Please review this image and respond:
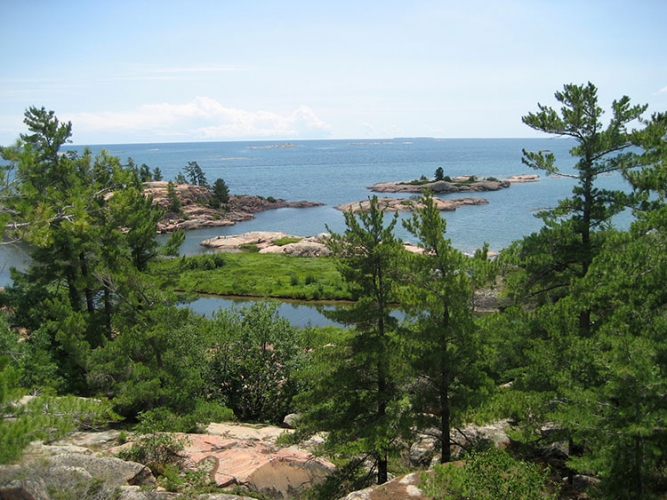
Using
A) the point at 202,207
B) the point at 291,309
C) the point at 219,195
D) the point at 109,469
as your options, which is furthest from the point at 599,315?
the point at 219,195

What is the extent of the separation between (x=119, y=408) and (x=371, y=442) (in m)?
10.6

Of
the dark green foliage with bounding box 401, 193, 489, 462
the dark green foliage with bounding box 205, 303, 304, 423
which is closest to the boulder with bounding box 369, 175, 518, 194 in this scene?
the dark green foliage with bounding box 205, 303, 304, 423

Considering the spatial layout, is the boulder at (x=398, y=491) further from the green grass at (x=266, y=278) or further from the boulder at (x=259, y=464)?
the green grass at (x=266, y=278)

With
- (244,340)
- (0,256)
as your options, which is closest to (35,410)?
(244,340)

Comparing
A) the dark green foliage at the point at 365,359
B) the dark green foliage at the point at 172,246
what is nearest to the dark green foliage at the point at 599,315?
the dark green foliage at the point at 365,359

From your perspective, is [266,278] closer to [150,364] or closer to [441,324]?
[150,364]

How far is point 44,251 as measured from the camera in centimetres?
2058

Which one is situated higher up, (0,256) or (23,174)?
(23,174)

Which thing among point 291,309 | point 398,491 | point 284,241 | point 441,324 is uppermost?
point 441,324

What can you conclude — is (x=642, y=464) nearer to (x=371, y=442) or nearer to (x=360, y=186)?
(x=371, y=442)

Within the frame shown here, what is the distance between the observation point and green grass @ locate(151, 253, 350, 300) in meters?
41.7

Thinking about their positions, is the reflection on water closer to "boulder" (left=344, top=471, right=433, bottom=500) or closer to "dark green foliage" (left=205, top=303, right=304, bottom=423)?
"dark green foliage" (left=205, top=303, right=304, bottom=423)

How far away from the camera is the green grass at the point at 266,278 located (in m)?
41.7

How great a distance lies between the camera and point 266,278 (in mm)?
45031
